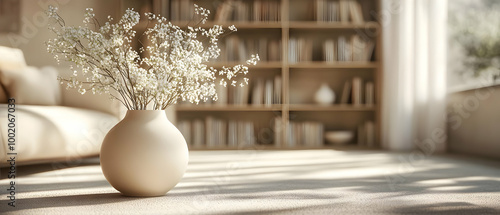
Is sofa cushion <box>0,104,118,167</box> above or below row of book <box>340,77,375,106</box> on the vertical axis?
below

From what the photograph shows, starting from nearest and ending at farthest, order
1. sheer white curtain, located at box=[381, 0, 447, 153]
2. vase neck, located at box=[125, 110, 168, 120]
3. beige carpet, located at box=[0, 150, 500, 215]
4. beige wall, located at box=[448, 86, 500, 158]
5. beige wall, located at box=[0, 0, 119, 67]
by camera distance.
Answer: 1. beige carpet, located at box=[0, 150, 500, 215]
2. vase neck, located at box=[125, 110, 168, 120]
3. beige wall, located at box=[448, 86, 500, 158]
4. beige wall, located at box=[0, 0, 119, 67]
5. sheer white curtain, located at box=[381, 0, 447, 153]

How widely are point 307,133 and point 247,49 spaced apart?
36.4 inches

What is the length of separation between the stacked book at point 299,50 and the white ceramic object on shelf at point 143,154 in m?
2.88

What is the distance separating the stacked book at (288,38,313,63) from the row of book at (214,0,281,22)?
26cm

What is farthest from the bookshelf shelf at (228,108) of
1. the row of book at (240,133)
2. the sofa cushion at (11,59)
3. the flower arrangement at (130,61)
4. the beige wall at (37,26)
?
the flower arrangement at (130,61)

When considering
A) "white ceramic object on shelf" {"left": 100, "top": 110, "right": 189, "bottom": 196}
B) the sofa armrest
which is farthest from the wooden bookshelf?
"white ceramic object on shelf" {"left": 100, "top": 110, "right": 189, "bottom": 196}

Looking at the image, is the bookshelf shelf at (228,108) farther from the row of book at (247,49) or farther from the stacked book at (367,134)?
the stacked book at (367,134)

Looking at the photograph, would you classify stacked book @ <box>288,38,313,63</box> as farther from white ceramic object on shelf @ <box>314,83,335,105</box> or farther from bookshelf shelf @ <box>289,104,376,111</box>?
bookshelf shelf @ <box>289,104,376,111</box>

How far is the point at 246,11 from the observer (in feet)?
14.6

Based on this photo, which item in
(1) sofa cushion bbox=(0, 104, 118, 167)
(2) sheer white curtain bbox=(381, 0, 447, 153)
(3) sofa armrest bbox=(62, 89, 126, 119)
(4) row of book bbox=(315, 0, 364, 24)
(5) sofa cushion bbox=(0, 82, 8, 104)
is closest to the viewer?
(1) sofa cushion bbox=(0, 104, 118, 167)

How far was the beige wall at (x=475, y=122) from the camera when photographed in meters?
3.46

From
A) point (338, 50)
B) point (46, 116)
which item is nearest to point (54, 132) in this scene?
point (46, 116)

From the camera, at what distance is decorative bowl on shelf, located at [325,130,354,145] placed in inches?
174

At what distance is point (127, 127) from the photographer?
5.28 ft
